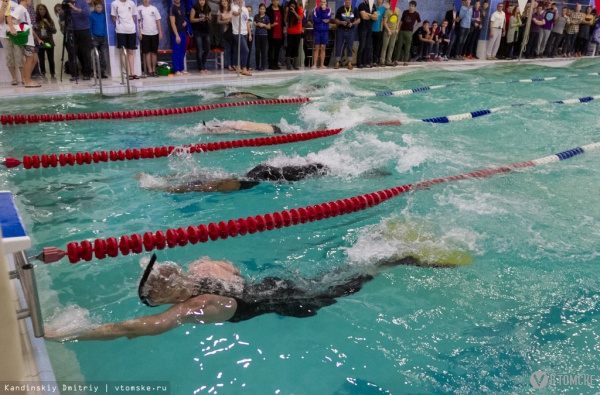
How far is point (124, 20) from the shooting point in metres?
9.77

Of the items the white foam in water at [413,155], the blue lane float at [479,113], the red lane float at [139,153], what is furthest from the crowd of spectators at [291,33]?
the white foam in water at [413,155]

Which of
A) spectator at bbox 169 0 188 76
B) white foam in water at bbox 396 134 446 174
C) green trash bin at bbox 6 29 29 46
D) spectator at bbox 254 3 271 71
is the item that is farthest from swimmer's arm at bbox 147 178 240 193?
spectator at bbox 254 3 271 71

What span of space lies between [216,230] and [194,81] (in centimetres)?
769

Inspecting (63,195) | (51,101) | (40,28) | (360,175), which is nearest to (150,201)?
(63,195)

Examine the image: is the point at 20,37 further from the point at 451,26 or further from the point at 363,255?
the point at 451,26

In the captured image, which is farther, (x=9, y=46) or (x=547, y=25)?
(x=547, y=25)

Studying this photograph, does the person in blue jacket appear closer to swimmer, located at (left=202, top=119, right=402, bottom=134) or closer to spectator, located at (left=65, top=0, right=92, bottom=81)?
spectator, located at (left=65, top=0, right=92, bottom=81)

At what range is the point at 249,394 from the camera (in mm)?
2307

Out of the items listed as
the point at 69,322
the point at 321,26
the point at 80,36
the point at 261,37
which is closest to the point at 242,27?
the point at 261,37

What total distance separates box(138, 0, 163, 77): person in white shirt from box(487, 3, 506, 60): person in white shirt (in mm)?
10946

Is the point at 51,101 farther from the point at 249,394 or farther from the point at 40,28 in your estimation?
the point at 249,394

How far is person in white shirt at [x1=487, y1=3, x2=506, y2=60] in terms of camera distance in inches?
623

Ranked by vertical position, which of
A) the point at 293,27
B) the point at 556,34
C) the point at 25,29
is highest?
the point at 556,34

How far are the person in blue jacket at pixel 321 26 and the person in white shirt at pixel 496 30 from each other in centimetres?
674
